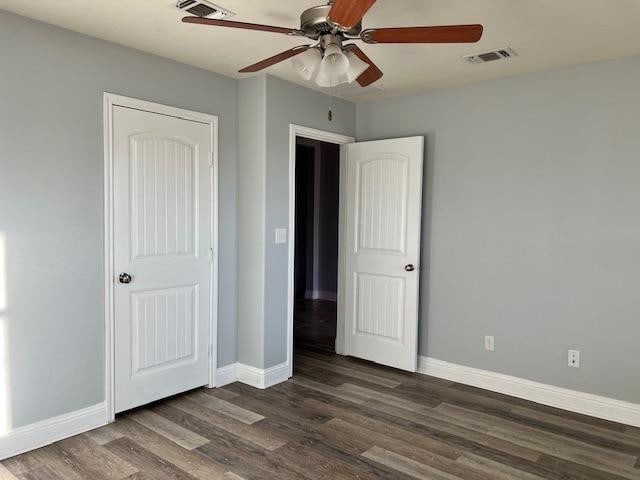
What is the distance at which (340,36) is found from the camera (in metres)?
2.10

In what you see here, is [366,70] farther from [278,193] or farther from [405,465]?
[405,465]

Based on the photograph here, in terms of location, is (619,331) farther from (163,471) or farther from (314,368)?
(163,471)

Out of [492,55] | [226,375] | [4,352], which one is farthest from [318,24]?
[226,375]

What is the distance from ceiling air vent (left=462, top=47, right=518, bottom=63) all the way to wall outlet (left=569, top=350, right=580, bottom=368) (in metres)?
2.08

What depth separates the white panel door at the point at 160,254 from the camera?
3.17 metres

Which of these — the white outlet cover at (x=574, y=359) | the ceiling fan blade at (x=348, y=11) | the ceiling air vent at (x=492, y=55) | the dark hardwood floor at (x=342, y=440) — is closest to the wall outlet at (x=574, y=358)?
the white outlet cover at (x=574, y=359)

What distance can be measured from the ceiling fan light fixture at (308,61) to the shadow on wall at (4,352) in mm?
1825

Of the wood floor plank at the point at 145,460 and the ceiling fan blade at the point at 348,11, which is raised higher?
the ceiling fan blade at the point at 348,11

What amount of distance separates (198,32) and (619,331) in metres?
3.30

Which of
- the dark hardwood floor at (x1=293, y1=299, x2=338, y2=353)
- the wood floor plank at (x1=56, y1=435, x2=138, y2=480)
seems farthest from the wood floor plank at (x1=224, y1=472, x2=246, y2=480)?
the dark hardwood floor at (x1=293, y1=299, x2=338, y2=353)

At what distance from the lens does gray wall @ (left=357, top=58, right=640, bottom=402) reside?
10.7 ft

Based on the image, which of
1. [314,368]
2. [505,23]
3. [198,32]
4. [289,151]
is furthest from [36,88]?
[314,368]

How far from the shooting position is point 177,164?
11.3 feet

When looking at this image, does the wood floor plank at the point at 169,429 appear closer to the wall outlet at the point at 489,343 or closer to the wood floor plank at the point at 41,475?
the wood floor plank at the point at 41,475
